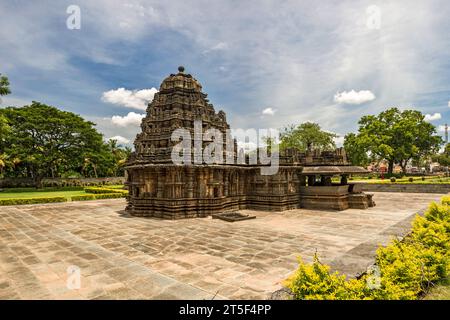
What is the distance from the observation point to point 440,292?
4.55 m

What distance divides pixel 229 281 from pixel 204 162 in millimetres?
9504

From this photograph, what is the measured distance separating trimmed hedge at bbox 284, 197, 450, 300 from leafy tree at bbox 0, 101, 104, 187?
41.7 metres

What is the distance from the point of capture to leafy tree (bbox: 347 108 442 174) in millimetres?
41094

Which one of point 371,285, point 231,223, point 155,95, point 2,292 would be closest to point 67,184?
point 155,95

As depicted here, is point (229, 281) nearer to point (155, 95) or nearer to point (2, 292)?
point (2, 292)

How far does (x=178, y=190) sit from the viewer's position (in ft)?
46.5

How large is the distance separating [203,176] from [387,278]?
1158 centimetres

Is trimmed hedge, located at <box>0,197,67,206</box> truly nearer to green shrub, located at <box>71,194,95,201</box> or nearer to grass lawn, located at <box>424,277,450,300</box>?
green shrub, located at <box>71,194,95,201</box>

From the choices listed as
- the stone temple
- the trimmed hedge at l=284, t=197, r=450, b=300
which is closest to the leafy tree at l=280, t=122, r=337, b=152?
the stone temple

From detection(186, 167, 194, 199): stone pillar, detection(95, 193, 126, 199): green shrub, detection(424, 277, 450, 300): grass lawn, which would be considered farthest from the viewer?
detection(95, 193, 126, 199): green shrub

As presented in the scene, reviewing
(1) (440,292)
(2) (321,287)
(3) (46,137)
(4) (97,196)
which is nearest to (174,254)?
(2) (321,287)

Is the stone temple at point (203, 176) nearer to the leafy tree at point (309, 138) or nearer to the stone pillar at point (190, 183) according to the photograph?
the stone pillar at point (190, 183)

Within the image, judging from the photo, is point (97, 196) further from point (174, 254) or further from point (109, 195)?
point (174, 254)
